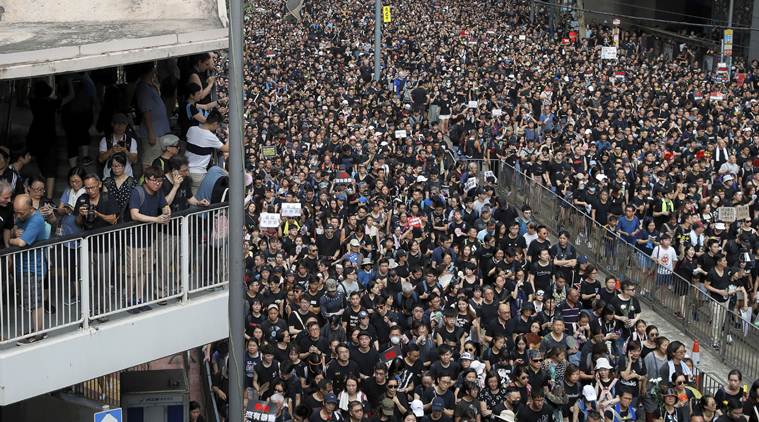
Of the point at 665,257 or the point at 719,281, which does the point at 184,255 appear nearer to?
the point at 719,281

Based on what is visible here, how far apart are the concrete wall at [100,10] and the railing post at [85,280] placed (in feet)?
10.6

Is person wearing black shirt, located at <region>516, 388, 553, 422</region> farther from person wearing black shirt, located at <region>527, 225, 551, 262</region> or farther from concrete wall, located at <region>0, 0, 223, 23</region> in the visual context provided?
concrete wall, located at <region>0, 0, 223, 23</region>

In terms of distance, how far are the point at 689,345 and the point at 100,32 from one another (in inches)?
409

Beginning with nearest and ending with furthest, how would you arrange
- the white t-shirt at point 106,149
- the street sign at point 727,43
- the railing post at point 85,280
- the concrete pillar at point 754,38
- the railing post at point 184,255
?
the railing post at point 85,280
the railing post at point 184,255
the white t-shirt at point 106,149
the street sign at point 727,43
the concrete pillar at point 754,38

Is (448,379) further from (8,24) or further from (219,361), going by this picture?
(8,24)

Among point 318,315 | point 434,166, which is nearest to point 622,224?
point 434,166

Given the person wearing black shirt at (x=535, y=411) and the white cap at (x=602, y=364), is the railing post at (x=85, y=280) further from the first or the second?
the white cap at (x=602, y=364)

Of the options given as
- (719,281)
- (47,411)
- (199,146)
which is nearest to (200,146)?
(199,146)

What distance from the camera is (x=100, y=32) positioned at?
11.9m

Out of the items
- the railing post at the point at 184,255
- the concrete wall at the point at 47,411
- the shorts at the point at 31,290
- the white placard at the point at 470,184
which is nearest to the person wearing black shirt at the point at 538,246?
the white placard at the point at 470,184

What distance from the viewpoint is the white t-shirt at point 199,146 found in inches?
483

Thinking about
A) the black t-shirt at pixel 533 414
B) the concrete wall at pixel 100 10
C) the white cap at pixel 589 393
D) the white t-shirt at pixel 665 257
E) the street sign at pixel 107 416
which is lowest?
the white t-shirt at pixel 665 257

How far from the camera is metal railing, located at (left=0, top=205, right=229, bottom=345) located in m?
10.1

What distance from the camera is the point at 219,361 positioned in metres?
15.0
